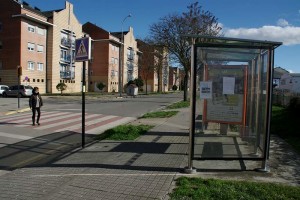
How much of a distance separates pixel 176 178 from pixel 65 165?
2.43 meters

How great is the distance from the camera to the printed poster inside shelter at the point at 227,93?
699 cm

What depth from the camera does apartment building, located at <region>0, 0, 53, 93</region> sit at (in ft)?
152

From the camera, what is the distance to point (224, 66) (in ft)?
23.4

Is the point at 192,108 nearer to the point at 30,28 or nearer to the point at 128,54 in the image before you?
the point at 30,28

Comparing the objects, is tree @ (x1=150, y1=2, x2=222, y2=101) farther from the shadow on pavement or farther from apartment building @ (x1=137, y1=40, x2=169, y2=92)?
the shadow on pavement

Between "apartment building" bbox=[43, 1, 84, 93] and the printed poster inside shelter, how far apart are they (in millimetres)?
47900

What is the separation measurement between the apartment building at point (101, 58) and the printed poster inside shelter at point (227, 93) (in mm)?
64529

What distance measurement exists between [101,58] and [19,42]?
27.2 meters

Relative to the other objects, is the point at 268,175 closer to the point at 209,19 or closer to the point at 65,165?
the point at 65,165

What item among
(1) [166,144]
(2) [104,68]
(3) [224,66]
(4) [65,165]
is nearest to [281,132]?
(1) [166,144]

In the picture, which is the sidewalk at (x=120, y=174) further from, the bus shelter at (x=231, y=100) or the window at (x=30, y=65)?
the window at (x=30, y=65)

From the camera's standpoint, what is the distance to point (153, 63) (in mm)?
53281

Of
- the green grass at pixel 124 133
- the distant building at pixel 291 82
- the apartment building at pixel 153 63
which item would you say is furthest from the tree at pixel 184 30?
the distant building at pixel 291 82

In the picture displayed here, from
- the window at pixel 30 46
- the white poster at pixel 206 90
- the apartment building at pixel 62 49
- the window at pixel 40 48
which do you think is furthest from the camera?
the apartment building at pixel 62 49
